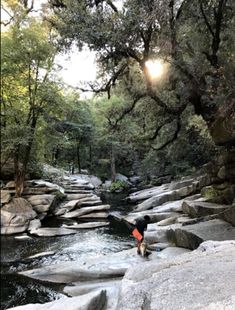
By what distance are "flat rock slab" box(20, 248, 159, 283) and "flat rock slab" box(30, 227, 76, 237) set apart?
5428 mm

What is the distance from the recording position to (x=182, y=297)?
4434mm

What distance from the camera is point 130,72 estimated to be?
18.1 metres

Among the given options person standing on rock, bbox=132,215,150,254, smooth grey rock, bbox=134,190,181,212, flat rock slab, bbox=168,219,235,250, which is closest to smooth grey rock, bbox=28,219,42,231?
smooth grey rock, bbox=134,190,181,212

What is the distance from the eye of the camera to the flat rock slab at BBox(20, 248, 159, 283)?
10203 mm

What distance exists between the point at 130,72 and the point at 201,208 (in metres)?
8.01

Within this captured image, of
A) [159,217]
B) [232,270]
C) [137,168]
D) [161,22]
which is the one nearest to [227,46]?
[161,22]

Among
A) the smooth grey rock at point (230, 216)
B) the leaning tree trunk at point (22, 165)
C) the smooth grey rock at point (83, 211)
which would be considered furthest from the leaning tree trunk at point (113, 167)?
the smooth grey rock at point (230, 216)

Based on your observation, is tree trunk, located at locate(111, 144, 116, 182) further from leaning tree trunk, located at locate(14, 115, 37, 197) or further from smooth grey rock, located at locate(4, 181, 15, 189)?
smooth grey rock, located at locate(4, 181, 15, 189)

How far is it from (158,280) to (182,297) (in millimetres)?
930

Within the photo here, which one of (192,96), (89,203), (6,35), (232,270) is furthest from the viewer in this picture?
(89,203)

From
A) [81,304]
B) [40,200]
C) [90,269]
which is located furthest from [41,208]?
[81,304]

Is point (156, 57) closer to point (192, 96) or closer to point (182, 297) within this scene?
point (192, 96)

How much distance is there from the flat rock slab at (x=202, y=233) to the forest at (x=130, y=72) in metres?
3.70

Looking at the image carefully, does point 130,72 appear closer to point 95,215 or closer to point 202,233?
point 95,215
